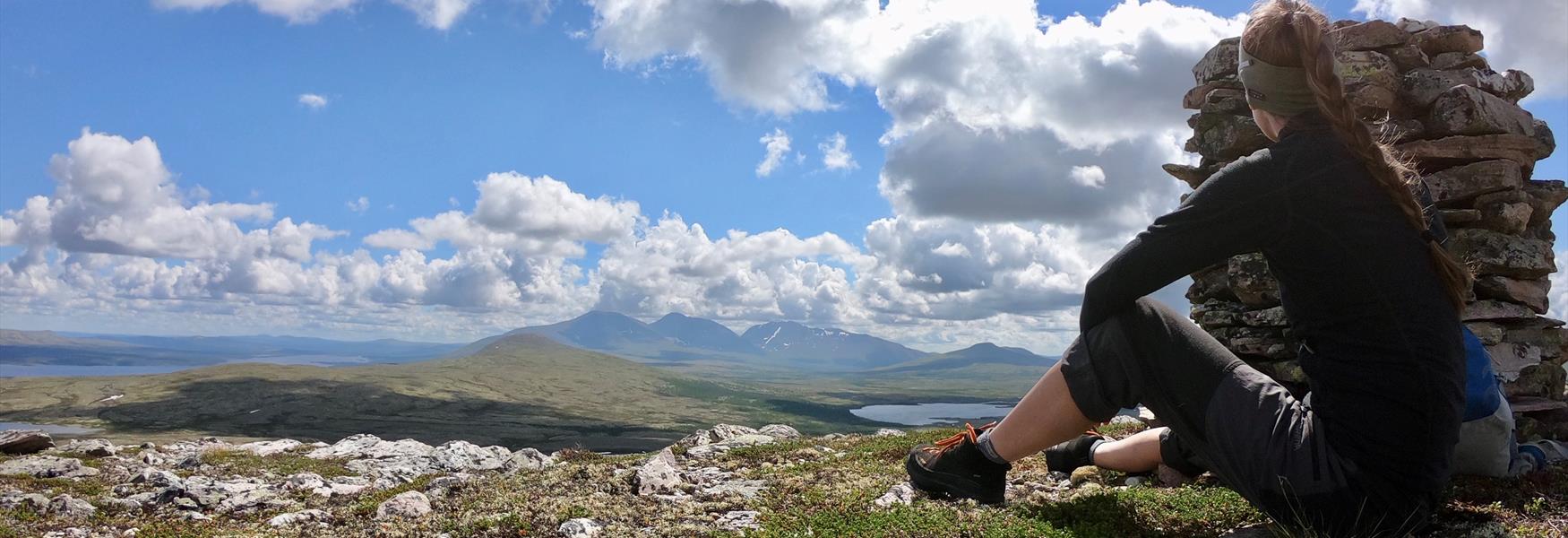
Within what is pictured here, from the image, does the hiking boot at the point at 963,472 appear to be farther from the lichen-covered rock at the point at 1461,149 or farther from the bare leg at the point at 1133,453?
the lichen-covered rock at the point at 1461,149

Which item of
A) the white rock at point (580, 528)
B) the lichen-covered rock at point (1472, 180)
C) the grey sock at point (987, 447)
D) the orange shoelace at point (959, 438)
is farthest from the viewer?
the lichen-covered rock at point (1472, 180)

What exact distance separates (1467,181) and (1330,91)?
22.9 feet

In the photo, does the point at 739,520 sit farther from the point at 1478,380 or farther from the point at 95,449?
the point at 95,449

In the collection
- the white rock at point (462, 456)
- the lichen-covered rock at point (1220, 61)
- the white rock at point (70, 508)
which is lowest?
the white rock at point (462, 456)

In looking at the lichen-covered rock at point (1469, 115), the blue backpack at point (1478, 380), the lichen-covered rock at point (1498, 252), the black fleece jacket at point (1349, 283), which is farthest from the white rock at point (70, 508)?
the lichen-covered rock at point (1469, 115)

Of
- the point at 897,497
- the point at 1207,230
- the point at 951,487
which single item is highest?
the point at 1207,230

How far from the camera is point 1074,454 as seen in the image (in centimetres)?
887

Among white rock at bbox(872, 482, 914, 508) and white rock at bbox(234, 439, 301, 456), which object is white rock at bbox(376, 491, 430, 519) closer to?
white rock at bbox(872, 482, 914, 508)

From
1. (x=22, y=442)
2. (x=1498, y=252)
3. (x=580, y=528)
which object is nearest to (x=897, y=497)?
(x=580, y=528)

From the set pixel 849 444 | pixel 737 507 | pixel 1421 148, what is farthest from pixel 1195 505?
pixel 849 444

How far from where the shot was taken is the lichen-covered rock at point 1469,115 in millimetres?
9703

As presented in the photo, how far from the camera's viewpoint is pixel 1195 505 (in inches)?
289

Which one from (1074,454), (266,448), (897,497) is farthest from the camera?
(266,448)

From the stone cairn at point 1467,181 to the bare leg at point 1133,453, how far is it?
122 inches
